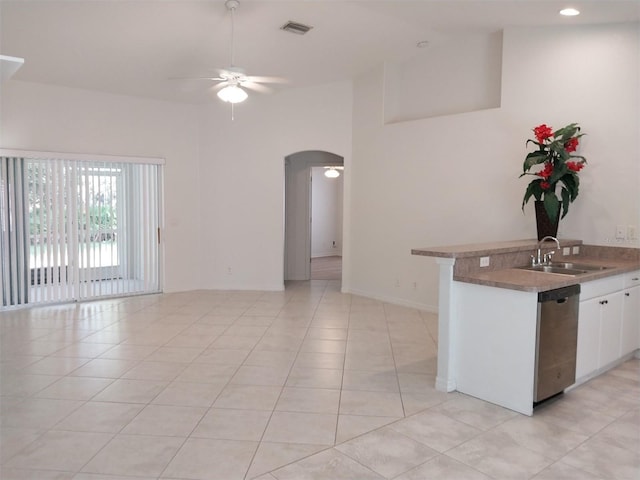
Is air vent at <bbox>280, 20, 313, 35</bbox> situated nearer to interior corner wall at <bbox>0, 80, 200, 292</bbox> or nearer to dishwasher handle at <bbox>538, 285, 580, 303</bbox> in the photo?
interior corner wall at <bbox>0, 80, 200, 292</bbox>

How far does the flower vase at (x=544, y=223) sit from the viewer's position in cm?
446

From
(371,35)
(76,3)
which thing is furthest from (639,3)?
(76,3)

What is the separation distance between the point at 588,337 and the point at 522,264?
75cm

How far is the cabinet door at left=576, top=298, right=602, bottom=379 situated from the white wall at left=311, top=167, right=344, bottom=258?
866 centimetres

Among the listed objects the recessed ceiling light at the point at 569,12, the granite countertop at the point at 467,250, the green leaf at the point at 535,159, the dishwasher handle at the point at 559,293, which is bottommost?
the dishwasher handle at the point at 559,293

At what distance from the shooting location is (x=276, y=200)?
23.9 feet

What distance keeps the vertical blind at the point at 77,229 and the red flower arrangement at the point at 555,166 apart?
17.1 ft

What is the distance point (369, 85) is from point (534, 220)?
118 inches

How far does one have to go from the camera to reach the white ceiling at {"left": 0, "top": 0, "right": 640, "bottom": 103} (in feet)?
14.0

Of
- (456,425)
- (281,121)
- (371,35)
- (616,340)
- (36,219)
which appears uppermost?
(371,35)

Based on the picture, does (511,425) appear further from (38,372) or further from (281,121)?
(281,121)

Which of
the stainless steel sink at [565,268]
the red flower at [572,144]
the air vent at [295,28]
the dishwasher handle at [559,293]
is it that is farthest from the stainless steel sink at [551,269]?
the air vent at [295,28]

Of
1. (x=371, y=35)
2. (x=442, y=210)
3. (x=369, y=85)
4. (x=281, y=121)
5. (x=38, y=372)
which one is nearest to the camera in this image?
(x=38, y=372)

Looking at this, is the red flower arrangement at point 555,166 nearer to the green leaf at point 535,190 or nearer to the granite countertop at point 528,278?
the green leaf at point 535,190
